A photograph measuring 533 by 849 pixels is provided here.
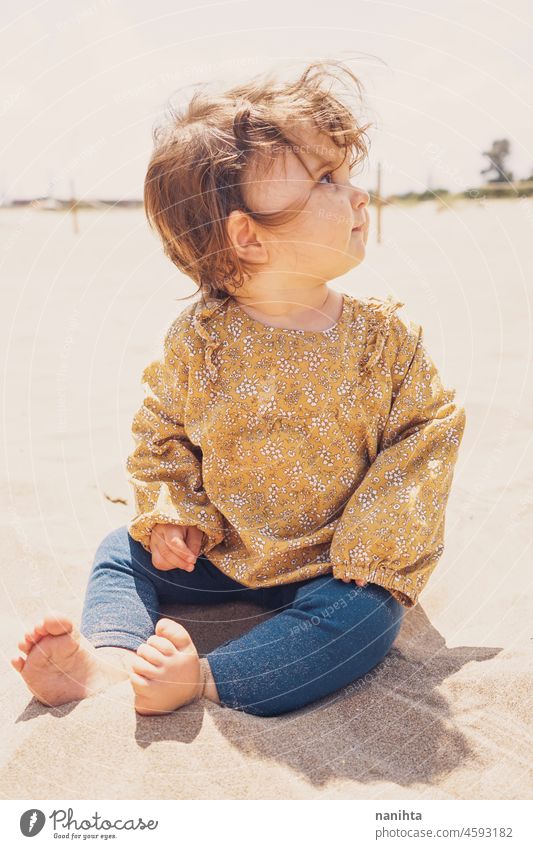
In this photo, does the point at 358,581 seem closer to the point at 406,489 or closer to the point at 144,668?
the point at 406,489

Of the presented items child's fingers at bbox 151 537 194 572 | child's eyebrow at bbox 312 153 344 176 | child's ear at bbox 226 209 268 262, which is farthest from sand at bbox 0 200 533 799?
child's eyebrow at bbox 312 153 344 176

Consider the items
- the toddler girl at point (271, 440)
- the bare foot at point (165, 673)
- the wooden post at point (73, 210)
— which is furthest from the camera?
the wooden post at point (73, 210)

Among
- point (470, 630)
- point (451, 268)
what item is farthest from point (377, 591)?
point (451, 268)

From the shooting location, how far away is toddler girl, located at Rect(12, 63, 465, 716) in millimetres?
1516

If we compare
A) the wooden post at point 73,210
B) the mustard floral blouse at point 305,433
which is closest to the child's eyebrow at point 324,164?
the mustard floral blouse at point 305,433

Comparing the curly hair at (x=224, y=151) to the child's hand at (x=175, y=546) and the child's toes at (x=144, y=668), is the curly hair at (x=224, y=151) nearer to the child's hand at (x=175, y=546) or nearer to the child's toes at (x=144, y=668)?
the child's hand at (x=175, y=546)

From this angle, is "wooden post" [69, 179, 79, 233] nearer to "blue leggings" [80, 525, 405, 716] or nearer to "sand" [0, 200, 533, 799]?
"sand" [0, 200, 533, 799]

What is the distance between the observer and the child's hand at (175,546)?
5.68 feet

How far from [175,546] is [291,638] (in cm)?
34

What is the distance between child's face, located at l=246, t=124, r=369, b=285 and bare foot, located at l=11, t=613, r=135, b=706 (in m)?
0.80

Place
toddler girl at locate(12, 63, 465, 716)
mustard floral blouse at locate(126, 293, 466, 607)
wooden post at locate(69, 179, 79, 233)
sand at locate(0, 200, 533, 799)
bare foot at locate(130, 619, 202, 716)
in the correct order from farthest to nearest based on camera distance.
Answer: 1. wooden post at locate(69, 179, 79, 233)
2. mustard floral blouse at locate(126, 293, 466, 607)
3. toddler girl at locate(12, 63, 465, 716)
4. bare foot at locate(130, 619, 202, 716)
5. sand at locate(0, 200, 533, 799)

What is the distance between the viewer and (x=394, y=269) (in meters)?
6.58

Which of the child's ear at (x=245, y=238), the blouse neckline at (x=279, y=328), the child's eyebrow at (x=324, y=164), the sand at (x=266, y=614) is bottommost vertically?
the sand at (x=266, y=614)
